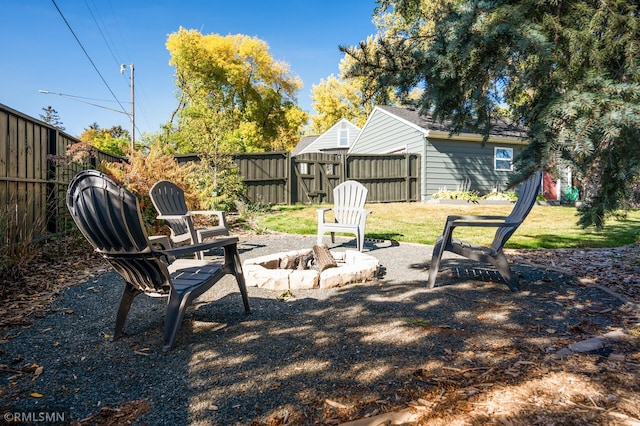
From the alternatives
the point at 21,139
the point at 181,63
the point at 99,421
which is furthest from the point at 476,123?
the point at 181,63

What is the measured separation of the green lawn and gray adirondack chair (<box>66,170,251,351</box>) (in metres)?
4.47

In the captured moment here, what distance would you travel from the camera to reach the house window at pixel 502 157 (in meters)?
14.0

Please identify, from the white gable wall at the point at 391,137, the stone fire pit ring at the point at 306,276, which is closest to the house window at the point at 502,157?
the white gable wall at the point at 391,137

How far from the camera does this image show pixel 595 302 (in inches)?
116

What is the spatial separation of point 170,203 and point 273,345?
3.10 m

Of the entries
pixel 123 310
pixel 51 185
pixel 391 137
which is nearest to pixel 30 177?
pixel 51 185

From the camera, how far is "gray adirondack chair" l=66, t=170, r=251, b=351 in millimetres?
2057

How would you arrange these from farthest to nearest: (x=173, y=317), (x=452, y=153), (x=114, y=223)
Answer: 1. (x=452, y=153)
2. (x=173, y=317)
3. (x=114, y=223)

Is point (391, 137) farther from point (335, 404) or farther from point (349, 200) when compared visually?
point (335, 404)

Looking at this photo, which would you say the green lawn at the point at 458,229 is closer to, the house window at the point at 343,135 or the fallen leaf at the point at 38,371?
the fallen leaf at the point at 38,371

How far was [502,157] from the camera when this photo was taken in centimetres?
1411

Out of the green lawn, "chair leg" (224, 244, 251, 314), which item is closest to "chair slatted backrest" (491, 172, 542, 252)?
the green lawn

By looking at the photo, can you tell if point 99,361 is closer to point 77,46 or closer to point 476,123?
point 476,123

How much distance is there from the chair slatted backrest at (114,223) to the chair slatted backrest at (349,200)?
376cm
